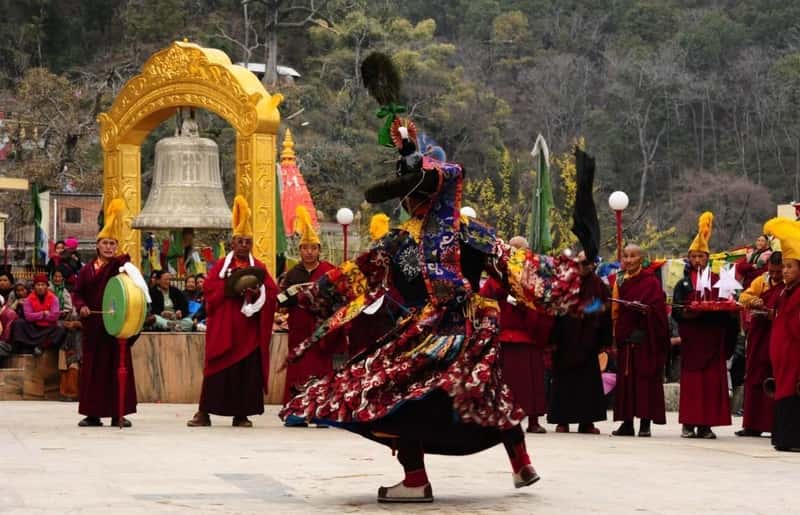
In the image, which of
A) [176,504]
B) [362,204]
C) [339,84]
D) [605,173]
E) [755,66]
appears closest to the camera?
[176,504]

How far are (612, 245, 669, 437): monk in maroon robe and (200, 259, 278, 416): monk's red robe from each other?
8.96 feet

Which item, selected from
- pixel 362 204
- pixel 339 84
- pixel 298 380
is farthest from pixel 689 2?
pixel 298 380

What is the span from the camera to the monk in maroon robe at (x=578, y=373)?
43.9ft

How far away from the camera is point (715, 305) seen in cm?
1270

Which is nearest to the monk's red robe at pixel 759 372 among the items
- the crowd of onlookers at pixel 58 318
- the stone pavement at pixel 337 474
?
the stone pavement at pixel 337 474

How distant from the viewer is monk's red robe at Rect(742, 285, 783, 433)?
12578mm

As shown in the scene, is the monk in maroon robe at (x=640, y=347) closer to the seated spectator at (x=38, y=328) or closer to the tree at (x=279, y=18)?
the seated spectator at (x=38, y=328)

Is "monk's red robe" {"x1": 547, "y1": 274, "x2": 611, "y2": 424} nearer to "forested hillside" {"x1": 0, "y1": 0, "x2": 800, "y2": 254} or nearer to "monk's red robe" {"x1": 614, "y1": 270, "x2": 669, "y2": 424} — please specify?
"monk's red robe" {"x1": 614, "y1": 270, "x2": 669, "y2": 424}

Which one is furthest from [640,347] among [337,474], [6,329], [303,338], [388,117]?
[6,329]

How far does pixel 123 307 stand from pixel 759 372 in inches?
184

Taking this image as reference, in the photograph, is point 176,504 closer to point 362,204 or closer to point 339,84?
point 362,204

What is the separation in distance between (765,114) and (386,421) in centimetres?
5354

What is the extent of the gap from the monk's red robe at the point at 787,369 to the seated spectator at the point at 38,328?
782 centimetres

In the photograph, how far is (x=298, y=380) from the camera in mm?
14039
